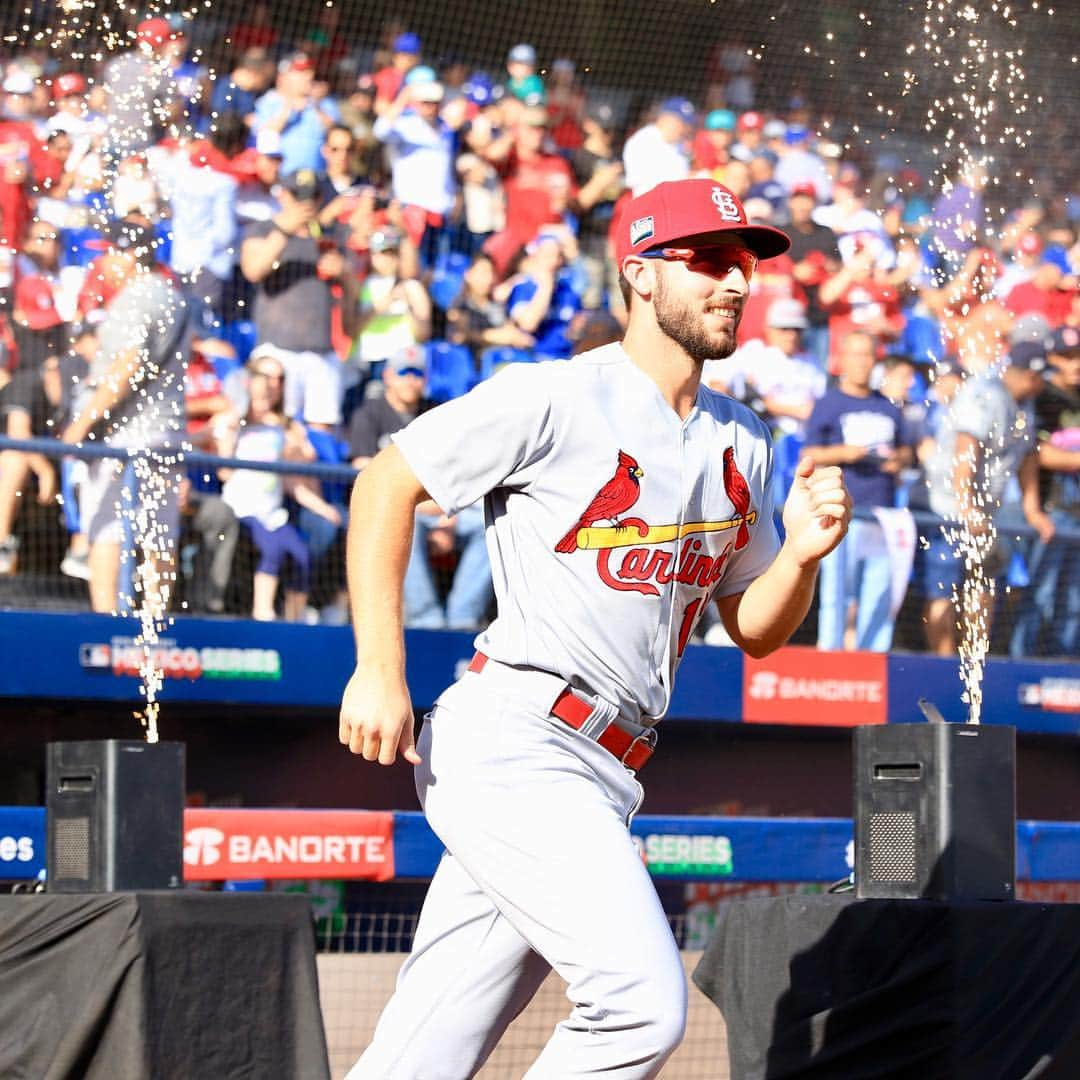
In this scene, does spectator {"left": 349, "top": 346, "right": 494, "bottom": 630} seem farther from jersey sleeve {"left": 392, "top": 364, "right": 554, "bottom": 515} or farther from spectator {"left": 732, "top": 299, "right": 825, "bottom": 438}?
jersey sleeve {"left": 392, "top": 364, "right": 554, "bottom": 515}

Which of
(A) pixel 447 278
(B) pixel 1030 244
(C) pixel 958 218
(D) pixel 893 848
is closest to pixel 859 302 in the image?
(C) pixel 958 218

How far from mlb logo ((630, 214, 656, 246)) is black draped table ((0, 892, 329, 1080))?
2017 millimetres

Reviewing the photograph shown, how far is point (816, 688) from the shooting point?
8.77m

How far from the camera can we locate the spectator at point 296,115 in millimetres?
8492

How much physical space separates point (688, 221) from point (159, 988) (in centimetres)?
223

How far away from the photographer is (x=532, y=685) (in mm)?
3262

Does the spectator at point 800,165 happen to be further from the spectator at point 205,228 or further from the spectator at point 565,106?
the spectator at point 205,228

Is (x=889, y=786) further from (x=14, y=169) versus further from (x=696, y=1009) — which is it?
(x=14, y=169)

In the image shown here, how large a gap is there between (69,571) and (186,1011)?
131 inches

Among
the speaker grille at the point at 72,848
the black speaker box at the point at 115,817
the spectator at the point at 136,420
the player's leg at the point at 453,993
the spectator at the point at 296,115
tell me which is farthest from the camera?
the spectator at the point at 296,115

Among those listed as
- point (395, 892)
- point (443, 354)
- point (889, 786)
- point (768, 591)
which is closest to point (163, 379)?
point (443, 354)

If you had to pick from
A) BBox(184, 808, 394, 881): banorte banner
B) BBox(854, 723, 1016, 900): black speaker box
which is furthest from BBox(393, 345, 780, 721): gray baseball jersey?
BBox(184, 808, 394, 881): banorte banner

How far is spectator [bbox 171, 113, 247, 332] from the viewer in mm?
7914

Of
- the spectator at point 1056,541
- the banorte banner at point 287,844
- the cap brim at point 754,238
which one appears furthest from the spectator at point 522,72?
the cap brim at point 754,238
